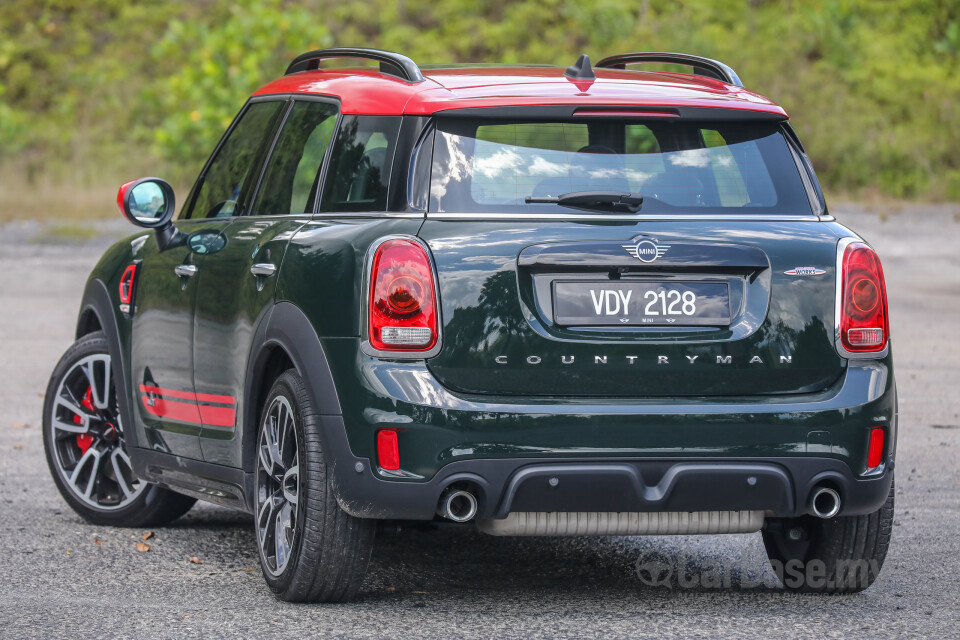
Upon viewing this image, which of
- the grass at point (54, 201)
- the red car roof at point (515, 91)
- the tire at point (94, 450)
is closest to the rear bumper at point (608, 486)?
the red car roof at point (515, 91)

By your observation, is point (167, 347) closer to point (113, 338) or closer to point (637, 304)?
point (113, 338)

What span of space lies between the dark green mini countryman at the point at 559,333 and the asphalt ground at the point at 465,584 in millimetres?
A: 245

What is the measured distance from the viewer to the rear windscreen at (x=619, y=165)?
15.9ft

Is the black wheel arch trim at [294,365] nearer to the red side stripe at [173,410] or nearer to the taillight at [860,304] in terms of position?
the red side stripe at [173,410]

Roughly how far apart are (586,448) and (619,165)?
92 cm

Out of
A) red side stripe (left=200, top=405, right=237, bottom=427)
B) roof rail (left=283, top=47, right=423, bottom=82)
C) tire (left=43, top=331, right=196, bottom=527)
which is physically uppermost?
roof rail (left=283, top=47, right=423, bottom=82)

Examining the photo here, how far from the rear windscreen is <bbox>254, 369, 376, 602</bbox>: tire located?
82 centimetres

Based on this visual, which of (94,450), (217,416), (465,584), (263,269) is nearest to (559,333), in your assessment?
(263,269)

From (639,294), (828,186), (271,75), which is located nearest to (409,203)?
(639,294)

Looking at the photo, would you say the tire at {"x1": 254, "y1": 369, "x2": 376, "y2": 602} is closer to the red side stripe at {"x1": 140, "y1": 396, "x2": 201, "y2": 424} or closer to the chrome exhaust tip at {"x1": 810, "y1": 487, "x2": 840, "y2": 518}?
the red side stripe at {"x1": 140, "y1": 396, "x2": 201, "y2": 424}

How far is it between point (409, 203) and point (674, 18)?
4148 cm

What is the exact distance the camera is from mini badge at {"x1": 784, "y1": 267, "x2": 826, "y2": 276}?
4.81 metres

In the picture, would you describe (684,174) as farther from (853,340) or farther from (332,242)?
(332,242)

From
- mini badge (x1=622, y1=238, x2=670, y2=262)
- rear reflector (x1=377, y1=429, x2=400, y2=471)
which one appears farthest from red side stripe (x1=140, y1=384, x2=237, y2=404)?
mini badge (x1=622, y1=238, x2=670, y2=262)
